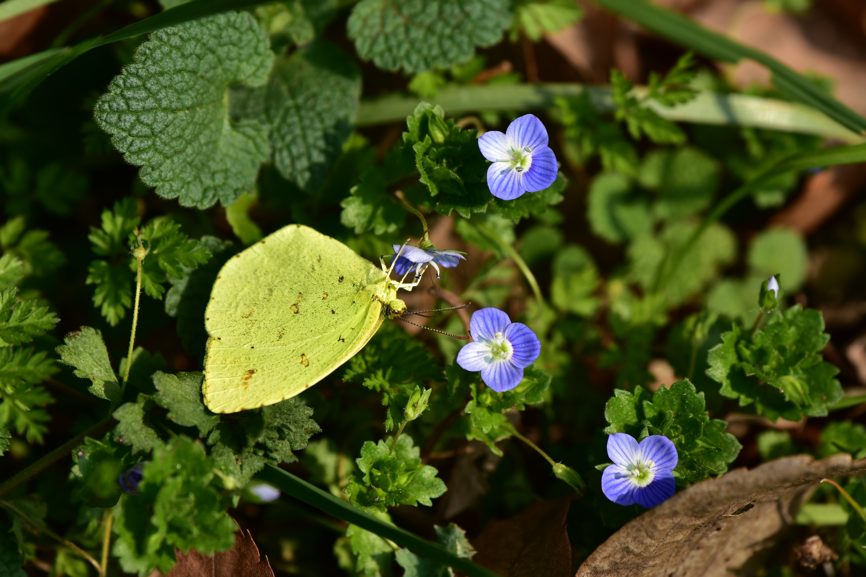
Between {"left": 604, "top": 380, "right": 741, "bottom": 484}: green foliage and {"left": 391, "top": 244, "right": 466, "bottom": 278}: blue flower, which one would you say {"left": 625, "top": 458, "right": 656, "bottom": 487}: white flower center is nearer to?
{"left": 604, "top": 380, "right": 741, "bottom": 484}: green foliage

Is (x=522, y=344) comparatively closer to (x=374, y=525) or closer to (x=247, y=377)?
(x=374, y=525)

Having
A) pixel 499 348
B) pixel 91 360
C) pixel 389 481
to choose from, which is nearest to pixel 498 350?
pixel 499 348

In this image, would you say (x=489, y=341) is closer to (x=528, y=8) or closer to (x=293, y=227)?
(x=293, y=227)

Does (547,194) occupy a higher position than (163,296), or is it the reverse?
(547,194)

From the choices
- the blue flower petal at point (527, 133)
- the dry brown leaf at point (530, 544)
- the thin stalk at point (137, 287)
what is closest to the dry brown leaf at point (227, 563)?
the thin stalk at point (137, 287)

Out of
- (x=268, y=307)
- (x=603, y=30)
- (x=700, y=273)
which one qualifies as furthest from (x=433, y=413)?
(x=603, y=30)

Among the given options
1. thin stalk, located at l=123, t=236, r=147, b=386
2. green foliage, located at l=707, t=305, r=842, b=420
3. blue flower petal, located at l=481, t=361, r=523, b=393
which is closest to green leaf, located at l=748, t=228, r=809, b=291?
green foliage, located at l=707, t=305, r=842, b=420
